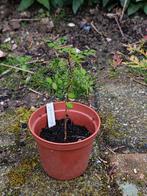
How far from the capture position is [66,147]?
2.02 m

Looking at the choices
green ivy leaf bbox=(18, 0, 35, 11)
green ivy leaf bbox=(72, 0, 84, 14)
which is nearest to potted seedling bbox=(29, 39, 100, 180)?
green ivy leaf bbox=(72, 0, 84, 14)

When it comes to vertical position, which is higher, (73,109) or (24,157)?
(73,109)

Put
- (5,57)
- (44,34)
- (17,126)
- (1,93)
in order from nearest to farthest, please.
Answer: (17,126)
(1,93)
(5,57)
(44,34)

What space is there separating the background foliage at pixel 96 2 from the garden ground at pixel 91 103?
0.06 m

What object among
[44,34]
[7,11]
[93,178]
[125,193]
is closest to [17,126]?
[93,178]

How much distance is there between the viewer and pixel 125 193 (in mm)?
2119

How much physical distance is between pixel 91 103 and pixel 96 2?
47.8 inches

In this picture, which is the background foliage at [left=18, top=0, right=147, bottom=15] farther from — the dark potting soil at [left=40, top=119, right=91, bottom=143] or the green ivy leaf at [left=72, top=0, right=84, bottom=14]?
the dark potting soil at [left=40, top=119, right=91, bottom=143]

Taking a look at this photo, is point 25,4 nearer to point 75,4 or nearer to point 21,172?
point 75,4

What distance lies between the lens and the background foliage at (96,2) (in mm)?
3592

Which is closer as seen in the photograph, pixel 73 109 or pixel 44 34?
pixel 73 109

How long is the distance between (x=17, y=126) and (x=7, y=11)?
4.77 ft

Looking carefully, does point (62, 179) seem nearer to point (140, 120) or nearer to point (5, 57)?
point (140, 120)

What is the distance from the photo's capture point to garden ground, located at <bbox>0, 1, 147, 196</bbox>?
2184mm
